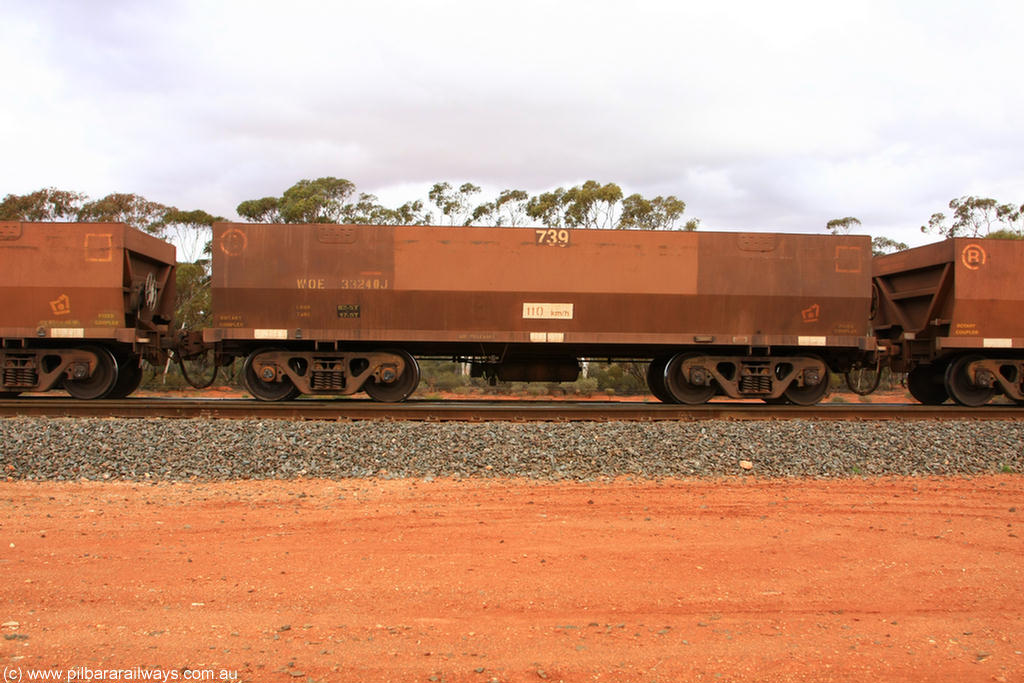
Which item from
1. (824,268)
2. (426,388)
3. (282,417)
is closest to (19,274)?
(282,417)

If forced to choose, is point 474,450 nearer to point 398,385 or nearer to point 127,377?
point 398,385

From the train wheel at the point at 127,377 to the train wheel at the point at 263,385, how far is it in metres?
2.57

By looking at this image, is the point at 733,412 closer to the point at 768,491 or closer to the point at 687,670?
the point at 768,491

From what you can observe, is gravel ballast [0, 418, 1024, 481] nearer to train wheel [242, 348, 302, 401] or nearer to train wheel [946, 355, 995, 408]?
train wheel [242, 348, 302, 401]

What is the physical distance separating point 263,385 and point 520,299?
4.67 m

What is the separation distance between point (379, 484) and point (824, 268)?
29.2 ft

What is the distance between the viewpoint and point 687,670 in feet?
9.46

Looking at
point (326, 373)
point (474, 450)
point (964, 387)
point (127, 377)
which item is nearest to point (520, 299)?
point (326, 373)

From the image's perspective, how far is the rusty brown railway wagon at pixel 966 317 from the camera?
441 inches

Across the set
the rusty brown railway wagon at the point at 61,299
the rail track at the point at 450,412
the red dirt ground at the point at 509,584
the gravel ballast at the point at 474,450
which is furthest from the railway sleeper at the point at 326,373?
the red dirt ground at the point at 509,584

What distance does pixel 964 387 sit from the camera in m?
11.7

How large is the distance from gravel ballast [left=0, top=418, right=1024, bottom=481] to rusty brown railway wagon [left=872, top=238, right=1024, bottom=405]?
11.6 feet

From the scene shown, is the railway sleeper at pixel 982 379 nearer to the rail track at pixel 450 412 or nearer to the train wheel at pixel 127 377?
the rail track at pixel 450 412

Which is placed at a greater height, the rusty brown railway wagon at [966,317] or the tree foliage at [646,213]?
the tree foliage at [646,213]
